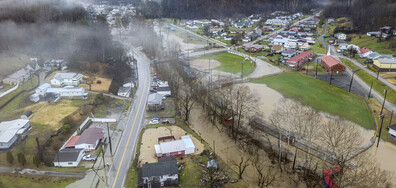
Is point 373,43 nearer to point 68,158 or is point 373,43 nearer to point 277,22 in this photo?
point 277,22

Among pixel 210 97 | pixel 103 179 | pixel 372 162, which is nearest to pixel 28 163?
pixel 103 179

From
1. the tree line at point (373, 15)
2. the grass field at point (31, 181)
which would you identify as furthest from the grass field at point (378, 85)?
the grass field at point (31, 181)

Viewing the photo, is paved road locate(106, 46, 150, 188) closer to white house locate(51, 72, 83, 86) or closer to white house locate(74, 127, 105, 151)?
white house locate(74, 127, 105, 151)

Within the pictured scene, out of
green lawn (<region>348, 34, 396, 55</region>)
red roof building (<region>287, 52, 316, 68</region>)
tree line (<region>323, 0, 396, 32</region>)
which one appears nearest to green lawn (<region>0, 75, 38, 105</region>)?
red roof building (<region>287, 52, 316, 68</region>)

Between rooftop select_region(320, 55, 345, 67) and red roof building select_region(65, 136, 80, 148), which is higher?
rooftop select_region(320, 55, 345, 67)

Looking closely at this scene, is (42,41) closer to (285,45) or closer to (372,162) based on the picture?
(285,45)

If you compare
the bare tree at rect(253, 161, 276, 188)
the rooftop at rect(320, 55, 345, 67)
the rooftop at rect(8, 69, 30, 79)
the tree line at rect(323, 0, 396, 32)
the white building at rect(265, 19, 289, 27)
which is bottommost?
the bare tree at rect(253, 161, 276, 188)
